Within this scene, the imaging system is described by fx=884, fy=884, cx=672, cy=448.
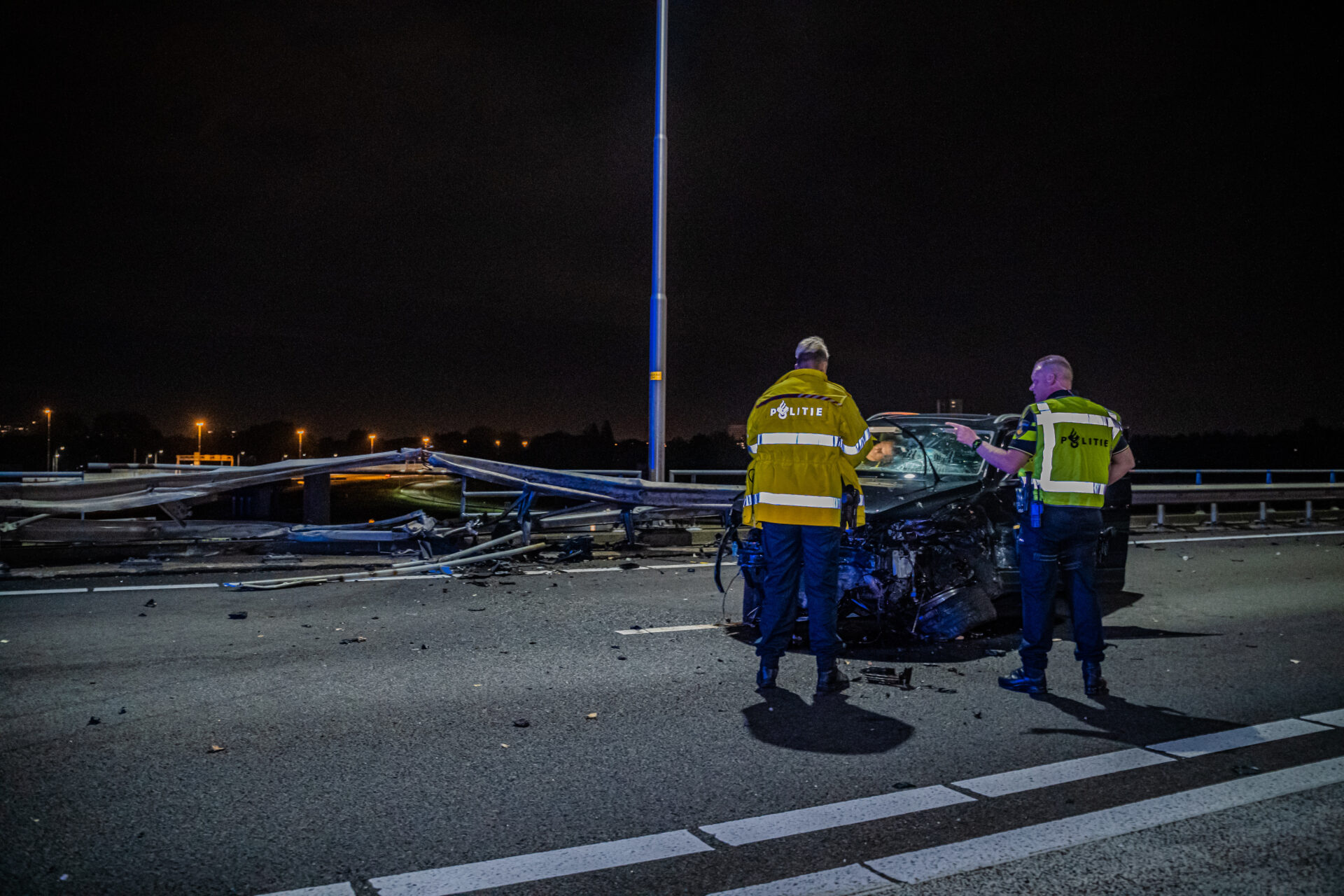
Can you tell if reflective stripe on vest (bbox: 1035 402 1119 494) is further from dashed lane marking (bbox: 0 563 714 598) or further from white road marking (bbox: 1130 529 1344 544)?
white road marking (bbox: 1130 529 1344 544)

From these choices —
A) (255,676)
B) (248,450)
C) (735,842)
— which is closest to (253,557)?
(255,676)

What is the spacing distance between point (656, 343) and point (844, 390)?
837cm

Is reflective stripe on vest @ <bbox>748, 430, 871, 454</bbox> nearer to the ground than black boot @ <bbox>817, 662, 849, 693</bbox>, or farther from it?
farther from it

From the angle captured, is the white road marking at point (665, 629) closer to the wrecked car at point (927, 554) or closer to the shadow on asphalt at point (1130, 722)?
the wrecked car at point (927, 554)

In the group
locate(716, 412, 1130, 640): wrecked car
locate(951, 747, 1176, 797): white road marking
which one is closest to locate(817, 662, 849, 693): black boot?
locate(716, 412, 1130, 640): wrecked car

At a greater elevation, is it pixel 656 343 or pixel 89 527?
pixel 656 343

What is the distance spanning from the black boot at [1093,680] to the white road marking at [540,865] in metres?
3.21

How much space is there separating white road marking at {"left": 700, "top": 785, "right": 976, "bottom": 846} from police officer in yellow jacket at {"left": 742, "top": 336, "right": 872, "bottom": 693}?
164 centimetres

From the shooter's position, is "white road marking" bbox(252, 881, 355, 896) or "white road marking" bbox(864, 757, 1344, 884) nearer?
"white road marking" bbox(252, 881, 355, 896)

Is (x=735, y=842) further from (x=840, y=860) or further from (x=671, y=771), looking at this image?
(x=671, y=771)

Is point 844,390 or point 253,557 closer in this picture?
point 844,390

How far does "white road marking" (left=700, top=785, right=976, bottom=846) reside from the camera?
130 inches

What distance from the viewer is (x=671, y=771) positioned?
3949 millimetres

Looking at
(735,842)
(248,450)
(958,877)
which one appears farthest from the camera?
(248,450)
